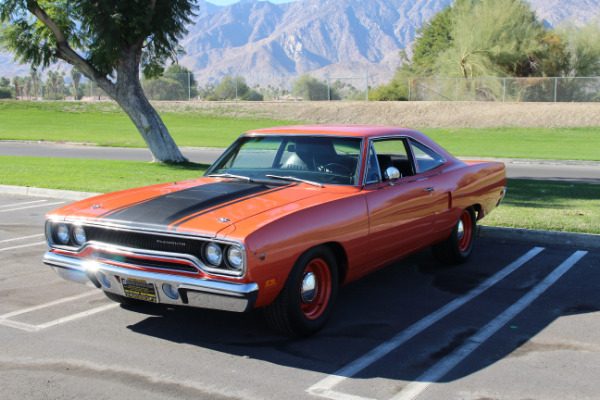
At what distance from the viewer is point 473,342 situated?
4.72 m

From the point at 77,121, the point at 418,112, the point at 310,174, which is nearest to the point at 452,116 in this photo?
the point at 418,112

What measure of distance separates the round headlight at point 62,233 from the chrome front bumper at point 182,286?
26 cm

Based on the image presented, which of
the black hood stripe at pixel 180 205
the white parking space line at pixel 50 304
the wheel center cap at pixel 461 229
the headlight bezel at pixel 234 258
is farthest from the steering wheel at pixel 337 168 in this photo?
the white parking space line at pixel 50 304

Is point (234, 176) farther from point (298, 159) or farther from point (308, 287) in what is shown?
point (308, 287)

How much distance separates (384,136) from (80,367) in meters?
3.37

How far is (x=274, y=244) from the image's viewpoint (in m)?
4.33

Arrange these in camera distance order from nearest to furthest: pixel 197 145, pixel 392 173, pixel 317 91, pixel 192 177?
pixel 392 173 → pixel 192 177 → pixel 197 145 → pixel 317 91

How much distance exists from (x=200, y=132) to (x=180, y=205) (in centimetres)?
3048

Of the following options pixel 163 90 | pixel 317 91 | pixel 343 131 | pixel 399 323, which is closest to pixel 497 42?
pixel 317 91

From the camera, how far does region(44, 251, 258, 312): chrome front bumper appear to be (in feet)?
13.8

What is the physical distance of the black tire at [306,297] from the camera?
454 cm

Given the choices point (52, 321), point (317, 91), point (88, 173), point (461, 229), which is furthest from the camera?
point (317, 91)

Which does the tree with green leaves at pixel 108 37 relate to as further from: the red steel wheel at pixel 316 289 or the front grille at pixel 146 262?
the red steel wheel at pixel 316 289

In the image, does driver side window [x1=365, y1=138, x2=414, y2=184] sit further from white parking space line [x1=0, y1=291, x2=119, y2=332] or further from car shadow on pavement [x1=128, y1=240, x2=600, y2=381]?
white parking space line [x1=0, y1=291, x2=119, y2=332]
